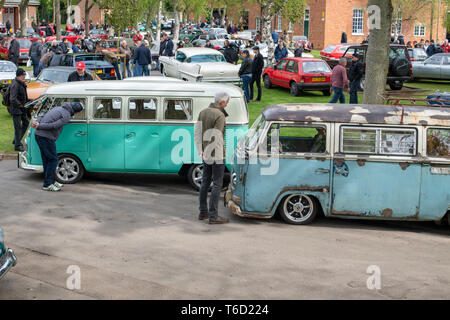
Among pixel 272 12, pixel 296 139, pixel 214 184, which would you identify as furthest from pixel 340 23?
pixel 214 184

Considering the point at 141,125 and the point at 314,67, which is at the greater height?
the point at 314,67

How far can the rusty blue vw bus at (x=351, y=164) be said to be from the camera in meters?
9.16

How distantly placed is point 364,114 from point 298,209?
1.72 meters

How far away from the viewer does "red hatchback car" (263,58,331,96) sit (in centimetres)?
2261

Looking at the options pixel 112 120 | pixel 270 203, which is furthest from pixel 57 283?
pixel 112 120

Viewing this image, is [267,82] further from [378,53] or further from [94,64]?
[378,53]

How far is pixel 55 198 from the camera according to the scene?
1089 centimetres

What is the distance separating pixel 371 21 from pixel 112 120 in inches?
252

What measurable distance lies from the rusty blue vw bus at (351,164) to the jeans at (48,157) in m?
3.65

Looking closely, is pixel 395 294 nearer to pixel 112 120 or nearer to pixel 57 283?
pixel 57 283

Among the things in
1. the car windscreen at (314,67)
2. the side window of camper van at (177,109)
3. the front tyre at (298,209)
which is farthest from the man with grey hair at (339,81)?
the front tyre at (298,209)

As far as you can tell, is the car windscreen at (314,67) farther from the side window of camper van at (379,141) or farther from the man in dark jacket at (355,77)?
the side window of camper van at (379,141)

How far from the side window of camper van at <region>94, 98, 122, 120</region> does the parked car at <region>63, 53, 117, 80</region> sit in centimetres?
1130

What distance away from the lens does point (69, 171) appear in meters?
11.9
